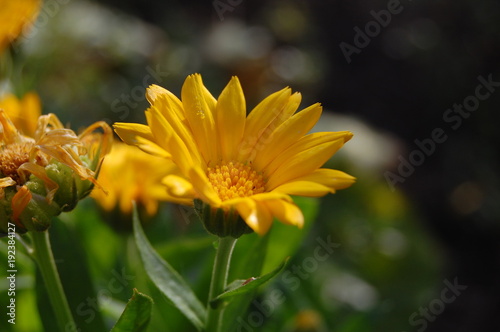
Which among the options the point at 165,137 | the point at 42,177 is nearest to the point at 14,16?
the point at 42,177

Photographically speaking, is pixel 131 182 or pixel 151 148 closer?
pixel 151 148

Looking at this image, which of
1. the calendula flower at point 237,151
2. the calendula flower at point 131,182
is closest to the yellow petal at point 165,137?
the calendula flower at point 237,151

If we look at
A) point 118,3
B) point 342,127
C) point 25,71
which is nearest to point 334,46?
point 342,127

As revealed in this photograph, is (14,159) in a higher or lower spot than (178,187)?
lower

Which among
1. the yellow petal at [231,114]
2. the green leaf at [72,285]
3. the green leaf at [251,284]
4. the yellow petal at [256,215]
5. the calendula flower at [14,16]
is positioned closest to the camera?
the yellow petal at [256,215]

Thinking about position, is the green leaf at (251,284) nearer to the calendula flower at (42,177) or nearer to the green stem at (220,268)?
the green stem at (220,268)

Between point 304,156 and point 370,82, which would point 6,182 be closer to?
point 304,156
